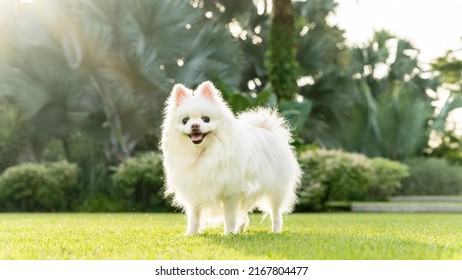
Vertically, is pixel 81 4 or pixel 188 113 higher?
pixel 81 4

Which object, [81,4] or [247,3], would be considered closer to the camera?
[81,4]

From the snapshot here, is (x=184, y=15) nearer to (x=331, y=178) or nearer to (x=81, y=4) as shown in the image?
(x=81, y=4)

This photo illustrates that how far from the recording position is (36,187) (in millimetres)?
17094

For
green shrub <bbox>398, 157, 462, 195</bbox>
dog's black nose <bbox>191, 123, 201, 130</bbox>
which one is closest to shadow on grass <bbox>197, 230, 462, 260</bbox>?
dog's black nose <bbox>191, 123, 201, 130</bbox>

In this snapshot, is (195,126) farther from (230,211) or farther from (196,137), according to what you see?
(230,211)

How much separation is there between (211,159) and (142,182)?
33.5ft

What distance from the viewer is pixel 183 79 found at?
19.8 metres

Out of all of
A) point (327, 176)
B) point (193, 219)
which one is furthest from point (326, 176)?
point (193, 219)

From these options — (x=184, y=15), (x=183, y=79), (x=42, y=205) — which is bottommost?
(x=42, y=205)

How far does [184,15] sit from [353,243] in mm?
14648

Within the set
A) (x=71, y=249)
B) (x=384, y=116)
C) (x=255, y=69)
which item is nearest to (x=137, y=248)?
(x=71, y=249)

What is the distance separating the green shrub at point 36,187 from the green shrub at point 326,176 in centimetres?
599
